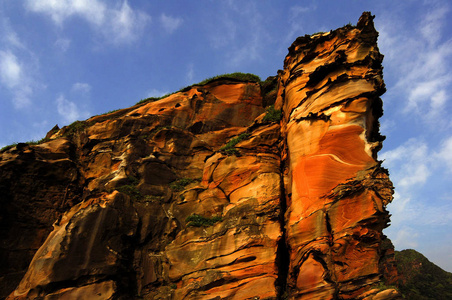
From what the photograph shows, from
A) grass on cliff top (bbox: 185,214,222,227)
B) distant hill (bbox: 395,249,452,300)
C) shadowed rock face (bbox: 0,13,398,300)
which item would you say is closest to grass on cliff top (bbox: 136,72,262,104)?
shadowed rock face (bbox: 0,13,398,300)

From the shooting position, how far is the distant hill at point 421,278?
65.0 metres

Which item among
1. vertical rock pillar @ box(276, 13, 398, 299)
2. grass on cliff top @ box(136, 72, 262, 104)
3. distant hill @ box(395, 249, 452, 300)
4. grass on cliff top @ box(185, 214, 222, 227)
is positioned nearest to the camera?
vertical rock pillar @ box(276, 13, 398, 299)

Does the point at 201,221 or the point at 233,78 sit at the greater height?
the point at 233,78

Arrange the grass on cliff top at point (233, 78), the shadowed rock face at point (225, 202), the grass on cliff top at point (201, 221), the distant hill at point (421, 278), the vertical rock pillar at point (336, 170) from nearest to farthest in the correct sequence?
the vertical rock pillar at point (336, 170) < the shadowed rock face at point (225, 202) < the grass on cliff top at point (201, 221) < the grass on cliff top at point (233, 78) < the distant hill at point (421, 278)

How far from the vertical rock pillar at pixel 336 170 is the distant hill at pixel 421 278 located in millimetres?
57636

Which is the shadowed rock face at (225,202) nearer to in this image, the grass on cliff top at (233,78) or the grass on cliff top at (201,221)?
the grass on cliff top at (201,221)

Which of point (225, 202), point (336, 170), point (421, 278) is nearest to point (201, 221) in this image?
point (225, 202)

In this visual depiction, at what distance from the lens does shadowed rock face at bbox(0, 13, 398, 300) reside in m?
13.5

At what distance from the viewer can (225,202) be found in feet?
61.3

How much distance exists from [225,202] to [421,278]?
73.0 meters

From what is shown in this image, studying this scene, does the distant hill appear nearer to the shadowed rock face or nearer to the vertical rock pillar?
the shadowed rock face

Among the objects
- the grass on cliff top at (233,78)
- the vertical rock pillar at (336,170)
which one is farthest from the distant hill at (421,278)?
the vertical rock pillar at (336,170)

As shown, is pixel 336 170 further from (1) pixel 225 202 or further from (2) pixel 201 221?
(2) pixel 201 221

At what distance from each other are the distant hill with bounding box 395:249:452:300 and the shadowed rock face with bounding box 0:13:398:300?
5707 cm
